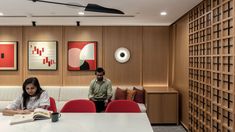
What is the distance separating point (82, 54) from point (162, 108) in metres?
2.40

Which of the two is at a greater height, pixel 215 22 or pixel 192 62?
pixel 215 22

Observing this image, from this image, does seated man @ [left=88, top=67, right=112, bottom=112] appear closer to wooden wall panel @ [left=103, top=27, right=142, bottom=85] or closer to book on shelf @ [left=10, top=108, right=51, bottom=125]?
wooden wall panel @ [left=103, top=27, right=142, bottom=85]

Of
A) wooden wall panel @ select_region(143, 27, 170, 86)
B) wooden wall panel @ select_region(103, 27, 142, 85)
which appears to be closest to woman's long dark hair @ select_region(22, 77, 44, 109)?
wooden wall panel @ select_region(103, 27, 142, 85)

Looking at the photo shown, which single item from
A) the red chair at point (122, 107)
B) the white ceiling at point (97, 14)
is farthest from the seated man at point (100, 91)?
the red chair at point (122, 107)

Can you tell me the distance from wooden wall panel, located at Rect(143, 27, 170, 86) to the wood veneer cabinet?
110 cm

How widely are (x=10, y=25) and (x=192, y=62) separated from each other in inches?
180

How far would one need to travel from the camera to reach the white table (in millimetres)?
2621

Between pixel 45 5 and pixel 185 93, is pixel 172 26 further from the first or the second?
pixel 45 5

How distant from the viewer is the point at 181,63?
18.5 feet

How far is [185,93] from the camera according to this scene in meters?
5.36

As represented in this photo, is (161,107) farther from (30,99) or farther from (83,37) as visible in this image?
(30,99)

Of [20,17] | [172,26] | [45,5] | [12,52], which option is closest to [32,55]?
[12,52]

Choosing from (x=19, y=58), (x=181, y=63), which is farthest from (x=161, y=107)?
(x=19, y=58)

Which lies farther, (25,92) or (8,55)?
(8,55)
